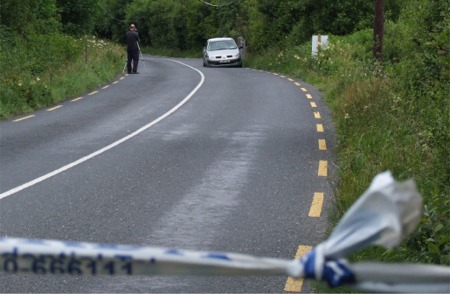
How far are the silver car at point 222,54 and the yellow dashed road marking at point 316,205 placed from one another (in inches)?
1269

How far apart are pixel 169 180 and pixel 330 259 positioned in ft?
30.2

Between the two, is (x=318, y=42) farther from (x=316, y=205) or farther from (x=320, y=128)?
(x=316, y=205)

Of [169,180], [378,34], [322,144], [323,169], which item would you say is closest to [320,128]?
[322,144]

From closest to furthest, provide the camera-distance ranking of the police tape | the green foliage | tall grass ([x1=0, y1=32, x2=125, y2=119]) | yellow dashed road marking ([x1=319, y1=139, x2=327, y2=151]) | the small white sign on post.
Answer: the police tape, yellow dashed road marking ([x1=319, y1=139, x2=327, y2=151]), tall grass ([x1=0, y1=32, x2=125, y2=119]), the small white sign on post, the green foliage

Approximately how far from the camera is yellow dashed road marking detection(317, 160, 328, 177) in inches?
433

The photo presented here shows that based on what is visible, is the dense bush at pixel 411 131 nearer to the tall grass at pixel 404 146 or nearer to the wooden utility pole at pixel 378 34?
the tall grass at pixel 404 146

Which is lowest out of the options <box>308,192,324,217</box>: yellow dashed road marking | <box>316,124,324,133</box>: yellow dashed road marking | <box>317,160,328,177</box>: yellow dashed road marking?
<box>316,124,324,133</box>: yellow dashed road marking

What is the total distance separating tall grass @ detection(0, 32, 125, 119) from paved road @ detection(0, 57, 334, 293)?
3.02 ft

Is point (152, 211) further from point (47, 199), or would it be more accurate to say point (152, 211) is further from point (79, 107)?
point (79, 107)

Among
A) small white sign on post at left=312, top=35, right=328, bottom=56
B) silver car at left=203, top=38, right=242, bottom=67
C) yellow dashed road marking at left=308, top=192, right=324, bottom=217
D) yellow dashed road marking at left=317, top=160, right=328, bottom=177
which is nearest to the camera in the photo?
yellow dashed road marking at left=308, top=192, right=324, bottom=217

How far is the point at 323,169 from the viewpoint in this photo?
11.4 metres

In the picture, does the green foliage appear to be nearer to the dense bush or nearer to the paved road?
the paved road

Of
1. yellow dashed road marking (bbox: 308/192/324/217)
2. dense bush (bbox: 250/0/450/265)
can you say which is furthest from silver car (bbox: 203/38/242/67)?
yellow dashed road marking (bbox: 308/192/324/217)

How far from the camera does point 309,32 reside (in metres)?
40.6
